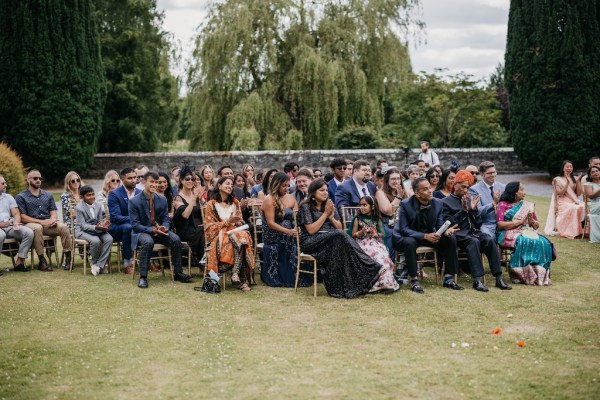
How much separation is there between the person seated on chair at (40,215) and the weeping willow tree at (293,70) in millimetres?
13962

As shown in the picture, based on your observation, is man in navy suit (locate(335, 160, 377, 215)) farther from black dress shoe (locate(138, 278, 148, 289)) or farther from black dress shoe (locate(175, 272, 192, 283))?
black dress shoe (locate(138, 278, 148, 289))

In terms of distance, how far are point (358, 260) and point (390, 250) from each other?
1296mm

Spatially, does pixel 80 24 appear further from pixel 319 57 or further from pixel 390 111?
pixel 390 111

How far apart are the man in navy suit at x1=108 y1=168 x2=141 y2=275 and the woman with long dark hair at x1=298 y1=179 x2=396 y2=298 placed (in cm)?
278

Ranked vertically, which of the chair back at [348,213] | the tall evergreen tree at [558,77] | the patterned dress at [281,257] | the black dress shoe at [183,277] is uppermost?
the tall evergreen tree at [558,77]

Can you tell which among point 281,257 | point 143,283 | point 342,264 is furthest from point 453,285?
point 143,283

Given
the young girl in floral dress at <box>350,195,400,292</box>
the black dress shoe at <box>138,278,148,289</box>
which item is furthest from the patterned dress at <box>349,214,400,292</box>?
the black dress shoe at <box>138,278,148,289</box>

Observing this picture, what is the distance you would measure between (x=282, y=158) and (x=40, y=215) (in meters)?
13.8

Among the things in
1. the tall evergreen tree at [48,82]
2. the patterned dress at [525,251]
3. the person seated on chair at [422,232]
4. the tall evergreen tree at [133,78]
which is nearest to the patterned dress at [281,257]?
the person seated on chair at [422,232]

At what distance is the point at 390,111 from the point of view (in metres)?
42.2

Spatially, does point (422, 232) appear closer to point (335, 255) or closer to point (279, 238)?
point (335, 255)

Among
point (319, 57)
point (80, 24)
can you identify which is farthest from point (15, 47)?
point (319, 57)

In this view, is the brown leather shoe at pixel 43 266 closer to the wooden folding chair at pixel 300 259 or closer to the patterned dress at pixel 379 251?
the wooden folding chair at pixel 300 259

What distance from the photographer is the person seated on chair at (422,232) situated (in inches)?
338
